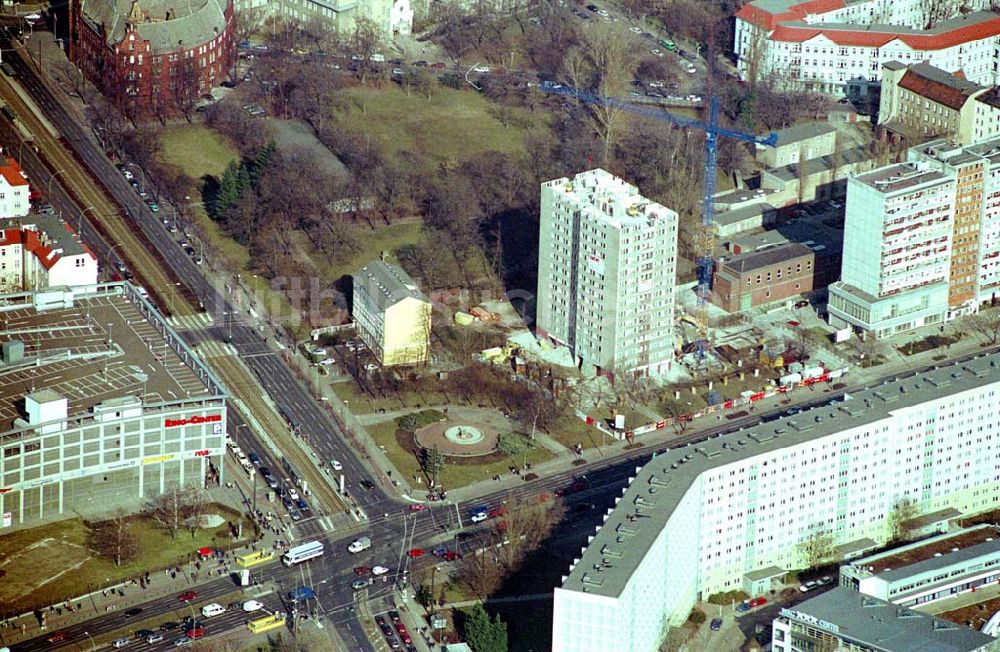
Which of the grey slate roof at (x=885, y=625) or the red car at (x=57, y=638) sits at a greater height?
the grey slate roof at (x=885, y=625)

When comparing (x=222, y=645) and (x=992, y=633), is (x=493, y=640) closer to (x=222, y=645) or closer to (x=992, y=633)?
(x=222, y=645)

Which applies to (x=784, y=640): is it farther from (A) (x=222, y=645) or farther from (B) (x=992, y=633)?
(A) (x=222, y=645)

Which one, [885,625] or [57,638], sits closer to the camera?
[885,625]

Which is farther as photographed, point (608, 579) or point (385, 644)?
point (385, 644)

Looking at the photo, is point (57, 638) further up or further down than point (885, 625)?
further down

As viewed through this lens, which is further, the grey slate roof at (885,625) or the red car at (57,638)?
the red car at (57,638)

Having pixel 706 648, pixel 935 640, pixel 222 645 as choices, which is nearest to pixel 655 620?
pixel 706 648

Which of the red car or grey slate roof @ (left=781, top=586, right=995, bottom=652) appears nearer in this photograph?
grey slate roof @ (left=781, top=586, right=995, bottom=652)

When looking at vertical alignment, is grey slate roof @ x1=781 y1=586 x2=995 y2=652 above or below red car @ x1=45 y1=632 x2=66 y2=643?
above
